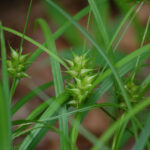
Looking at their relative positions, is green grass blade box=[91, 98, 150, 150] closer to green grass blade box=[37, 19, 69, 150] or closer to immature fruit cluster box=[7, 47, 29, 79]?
green grass blade box=[37, 19, 69, 150]

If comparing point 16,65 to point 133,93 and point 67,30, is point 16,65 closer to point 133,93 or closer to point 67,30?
point 133,93

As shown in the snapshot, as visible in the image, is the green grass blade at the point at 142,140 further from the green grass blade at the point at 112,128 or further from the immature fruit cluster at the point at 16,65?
the immature fruit cluster at the point at 16,65

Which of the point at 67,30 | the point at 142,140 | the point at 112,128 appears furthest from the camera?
the point at 67,30

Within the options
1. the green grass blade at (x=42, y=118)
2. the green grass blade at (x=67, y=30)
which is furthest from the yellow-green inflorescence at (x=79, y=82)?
the green grass blade at (x=67, y=30)

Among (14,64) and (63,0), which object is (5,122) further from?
(63,0)

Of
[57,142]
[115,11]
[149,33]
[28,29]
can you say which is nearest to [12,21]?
[28,29]

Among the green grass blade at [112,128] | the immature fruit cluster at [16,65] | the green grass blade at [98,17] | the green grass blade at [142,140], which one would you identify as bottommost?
the green grass blade at [142,140]

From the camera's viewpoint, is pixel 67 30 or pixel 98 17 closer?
pixel 98 17

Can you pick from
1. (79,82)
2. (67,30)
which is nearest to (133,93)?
(79,82)
